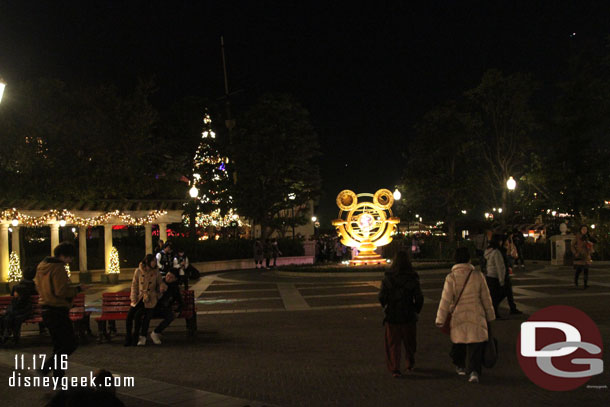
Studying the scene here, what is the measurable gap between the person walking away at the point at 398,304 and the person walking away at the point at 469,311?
461 millimetres

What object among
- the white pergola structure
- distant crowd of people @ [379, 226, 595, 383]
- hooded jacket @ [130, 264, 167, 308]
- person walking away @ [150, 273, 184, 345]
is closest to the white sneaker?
person walking away @ [150, 273, 184, 345]

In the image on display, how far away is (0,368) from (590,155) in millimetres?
32932

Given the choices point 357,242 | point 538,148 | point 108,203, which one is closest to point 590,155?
point 538,148

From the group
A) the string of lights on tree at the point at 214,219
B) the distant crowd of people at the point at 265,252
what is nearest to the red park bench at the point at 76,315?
the distant crowd of people at the point at 265,252

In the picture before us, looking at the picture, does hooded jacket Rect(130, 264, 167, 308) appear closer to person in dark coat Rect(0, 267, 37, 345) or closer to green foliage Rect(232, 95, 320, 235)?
person in dark coat Rect(0, 267, 37, 345)

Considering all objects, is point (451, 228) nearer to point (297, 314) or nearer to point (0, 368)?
point (297, 314)

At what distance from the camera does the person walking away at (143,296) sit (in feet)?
34.3

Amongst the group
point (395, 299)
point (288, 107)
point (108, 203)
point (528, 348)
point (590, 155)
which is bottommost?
point (528, 348)

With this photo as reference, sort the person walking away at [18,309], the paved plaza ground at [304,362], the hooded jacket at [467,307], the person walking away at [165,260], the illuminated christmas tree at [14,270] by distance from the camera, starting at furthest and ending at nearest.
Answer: the illuminated christmas tree at [14,270] < the person walking away at [165,260] < the person walking away at [18,309] < the hooded jacket at [467,307] < the paved plaza ground at [304,362]

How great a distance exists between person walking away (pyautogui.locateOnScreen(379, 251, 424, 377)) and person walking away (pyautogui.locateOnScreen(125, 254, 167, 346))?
→ 451 centimetres

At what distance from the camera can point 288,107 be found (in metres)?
38.5

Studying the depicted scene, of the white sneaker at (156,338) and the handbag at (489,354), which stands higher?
the handbag at (489,354)

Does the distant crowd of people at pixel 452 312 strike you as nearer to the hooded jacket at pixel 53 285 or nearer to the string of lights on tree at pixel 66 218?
the hooded jacket at pixel 53 285

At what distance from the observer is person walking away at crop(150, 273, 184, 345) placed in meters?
10.6
